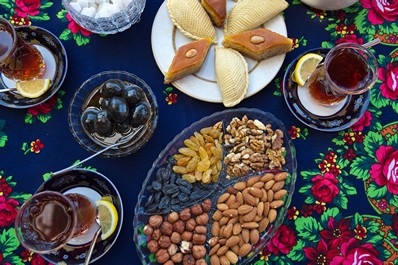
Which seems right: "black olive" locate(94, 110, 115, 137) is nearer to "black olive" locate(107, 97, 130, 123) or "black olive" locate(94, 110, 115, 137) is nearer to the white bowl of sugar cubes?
"black olive" locate(107, 97, 130, 123)

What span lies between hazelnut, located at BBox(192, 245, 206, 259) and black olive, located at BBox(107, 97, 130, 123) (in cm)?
44

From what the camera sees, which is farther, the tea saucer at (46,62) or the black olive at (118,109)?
the tea saucer at (46,62)

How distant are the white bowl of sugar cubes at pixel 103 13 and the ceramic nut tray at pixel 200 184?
403mm

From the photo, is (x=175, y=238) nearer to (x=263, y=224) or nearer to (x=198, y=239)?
(x=198, y=239)

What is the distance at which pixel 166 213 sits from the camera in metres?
1.29

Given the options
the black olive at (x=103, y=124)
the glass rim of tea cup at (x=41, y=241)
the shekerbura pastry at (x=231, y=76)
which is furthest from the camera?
the shekerbura pastry at (x=231, y=76)

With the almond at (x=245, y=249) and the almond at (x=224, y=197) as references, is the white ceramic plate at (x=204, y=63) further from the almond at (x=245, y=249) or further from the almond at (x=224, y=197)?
the almond at (x=245, y=249)

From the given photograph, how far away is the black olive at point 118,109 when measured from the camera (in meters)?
1.21

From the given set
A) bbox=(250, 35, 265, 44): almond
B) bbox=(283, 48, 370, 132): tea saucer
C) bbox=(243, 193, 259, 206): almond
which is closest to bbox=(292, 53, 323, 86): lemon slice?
bbox=(283, 48, 370, 132): tea saucer

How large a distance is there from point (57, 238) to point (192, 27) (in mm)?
768

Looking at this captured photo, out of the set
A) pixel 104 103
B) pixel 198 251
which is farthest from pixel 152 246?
pixel 104 103

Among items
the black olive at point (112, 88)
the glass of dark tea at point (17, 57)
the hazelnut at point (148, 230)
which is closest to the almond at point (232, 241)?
the hazelnut at point (148, 230)

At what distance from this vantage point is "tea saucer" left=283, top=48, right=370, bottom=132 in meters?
1.35

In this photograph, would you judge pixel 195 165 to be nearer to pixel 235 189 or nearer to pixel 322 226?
pixel 235 189
